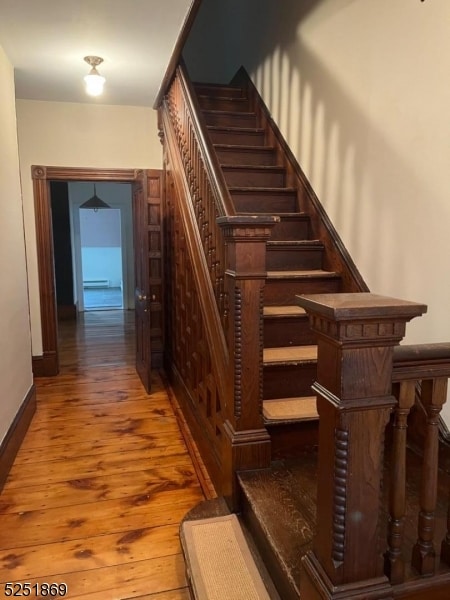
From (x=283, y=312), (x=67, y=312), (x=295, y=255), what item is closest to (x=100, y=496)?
(x=283, y=312)

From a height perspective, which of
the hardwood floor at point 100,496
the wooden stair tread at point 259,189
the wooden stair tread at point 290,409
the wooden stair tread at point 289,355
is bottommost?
the hardwood floor at point 100,496

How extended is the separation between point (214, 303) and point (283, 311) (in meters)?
0.45

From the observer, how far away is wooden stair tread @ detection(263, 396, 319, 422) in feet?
6.82

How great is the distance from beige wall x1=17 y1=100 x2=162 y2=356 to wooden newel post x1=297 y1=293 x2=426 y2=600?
12.0 feet

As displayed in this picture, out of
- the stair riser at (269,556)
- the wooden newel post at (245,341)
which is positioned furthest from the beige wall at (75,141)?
the stair riser at (269,556)

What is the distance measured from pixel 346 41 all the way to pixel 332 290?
4.82 feet

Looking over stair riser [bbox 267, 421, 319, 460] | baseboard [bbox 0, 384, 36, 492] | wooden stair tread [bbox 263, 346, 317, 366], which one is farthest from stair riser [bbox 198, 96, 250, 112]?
stair riser [bbox 267, 421, 319, 460]

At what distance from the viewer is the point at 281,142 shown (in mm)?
3574

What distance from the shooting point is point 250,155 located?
368cm

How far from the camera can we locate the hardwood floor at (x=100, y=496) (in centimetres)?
188

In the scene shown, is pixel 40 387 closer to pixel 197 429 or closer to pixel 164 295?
pixel 164 295

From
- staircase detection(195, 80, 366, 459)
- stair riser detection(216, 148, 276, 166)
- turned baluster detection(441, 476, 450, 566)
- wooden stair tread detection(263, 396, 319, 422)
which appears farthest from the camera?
stair riser detection(216, 148, 276, 166)

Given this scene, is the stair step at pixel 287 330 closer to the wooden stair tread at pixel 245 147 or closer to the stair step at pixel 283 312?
the stair step at pixel 283 312

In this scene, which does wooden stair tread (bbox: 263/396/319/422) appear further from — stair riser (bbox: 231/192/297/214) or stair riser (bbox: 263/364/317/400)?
stair riser (bbox: 231/192/297/214)
